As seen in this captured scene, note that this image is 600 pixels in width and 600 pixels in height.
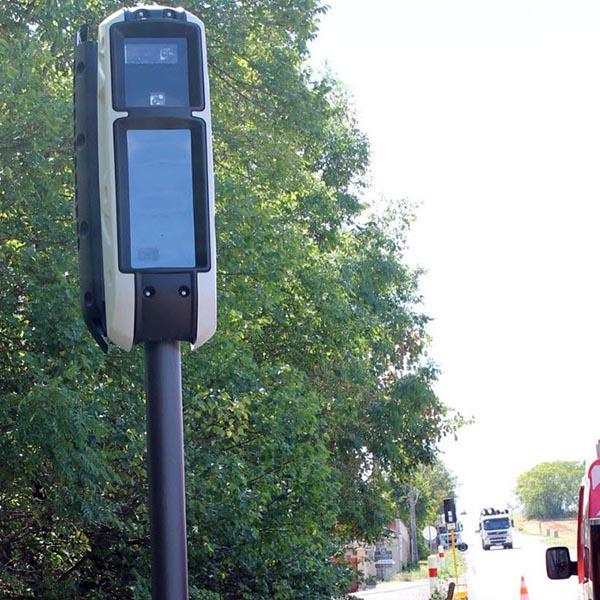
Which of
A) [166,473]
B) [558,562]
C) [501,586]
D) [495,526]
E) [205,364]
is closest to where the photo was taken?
[166,473]

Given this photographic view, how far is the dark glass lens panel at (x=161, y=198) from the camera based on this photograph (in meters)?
3.68

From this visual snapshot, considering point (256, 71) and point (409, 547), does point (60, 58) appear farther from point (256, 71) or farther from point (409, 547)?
point (409, 547)

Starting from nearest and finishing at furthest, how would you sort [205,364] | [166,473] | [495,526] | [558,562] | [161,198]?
[166,473], [161,198], [558,562], [205,364], [495,526]

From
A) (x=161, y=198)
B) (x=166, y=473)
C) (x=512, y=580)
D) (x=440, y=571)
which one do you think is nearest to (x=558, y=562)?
(x=166, y=473)

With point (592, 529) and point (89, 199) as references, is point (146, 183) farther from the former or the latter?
point (592, 529)

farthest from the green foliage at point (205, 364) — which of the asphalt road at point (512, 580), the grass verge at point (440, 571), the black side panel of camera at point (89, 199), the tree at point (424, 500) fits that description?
the tree at point (424, 500)

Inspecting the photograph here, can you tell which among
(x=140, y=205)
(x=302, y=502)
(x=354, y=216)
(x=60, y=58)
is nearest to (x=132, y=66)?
(x=140, y=205)

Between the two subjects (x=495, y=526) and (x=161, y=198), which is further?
(x=495, y=526)

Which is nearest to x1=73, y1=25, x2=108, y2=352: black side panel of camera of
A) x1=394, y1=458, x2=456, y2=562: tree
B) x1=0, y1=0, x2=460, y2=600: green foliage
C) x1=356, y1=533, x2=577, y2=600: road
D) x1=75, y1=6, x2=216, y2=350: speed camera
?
x1=75, y1=6, x2=216, y2=350: speed camera

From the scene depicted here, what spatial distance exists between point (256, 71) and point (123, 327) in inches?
567

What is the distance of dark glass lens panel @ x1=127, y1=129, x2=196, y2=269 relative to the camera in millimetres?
3682

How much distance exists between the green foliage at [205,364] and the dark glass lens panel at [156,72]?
7.37 meters

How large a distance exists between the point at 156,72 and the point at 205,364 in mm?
10671

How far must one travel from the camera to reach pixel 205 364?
47.2ft
